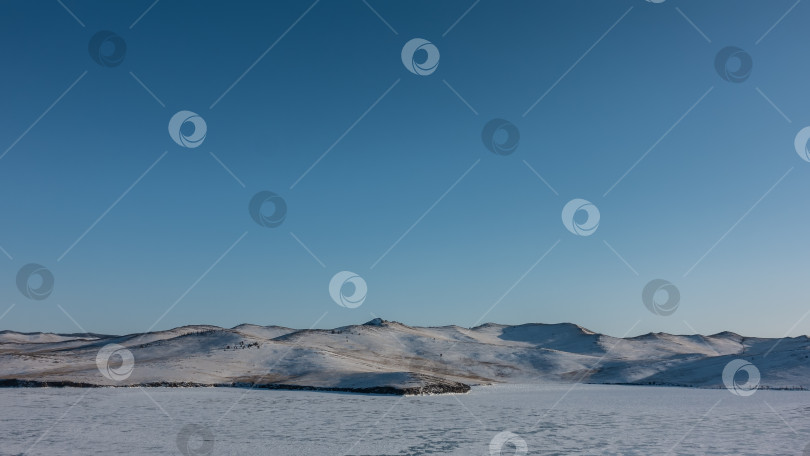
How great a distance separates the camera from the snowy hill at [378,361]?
1896 inches

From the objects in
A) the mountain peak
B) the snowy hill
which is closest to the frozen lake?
the snowy hill

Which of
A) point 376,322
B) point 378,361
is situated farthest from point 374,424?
point 376,322

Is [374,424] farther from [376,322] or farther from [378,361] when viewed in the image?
[376,322]

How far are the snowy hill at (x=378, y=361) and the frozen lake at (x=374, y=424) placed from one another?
6.96 metres

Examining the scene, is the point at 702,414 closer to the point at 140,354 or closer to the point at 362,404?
the point at 362,404

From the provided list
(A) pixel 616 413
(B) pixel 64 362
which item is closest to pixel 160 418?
(A) pixel 616 413

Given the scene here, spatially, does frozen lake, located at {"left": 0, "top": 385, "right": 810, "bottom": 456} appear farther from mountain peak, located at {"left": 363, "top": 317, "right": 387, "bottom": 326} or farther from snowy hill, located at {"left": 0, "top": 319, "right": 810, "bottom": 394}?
mountain peak, located at {"left": 363, "top": 317, "right": 387, "bottom": 326}

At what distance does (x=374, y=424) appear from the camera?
26.2 metres

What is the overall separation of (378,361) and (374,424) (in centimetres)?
4167

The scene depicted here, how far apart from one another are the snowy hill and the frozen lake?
6963mm

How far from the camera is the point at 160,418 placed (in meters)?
27.2

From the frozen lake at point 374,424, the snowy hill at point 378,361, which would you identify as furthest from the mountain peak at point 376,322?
the frozen lake at point 374,424

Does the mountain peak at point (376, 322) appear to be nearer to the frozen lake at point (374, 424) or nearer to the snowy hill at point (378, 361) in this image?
the snowy hill at point (378, 361)

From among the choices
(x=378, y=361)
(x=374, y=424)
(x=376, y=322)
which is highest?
(x=376, y=322)
